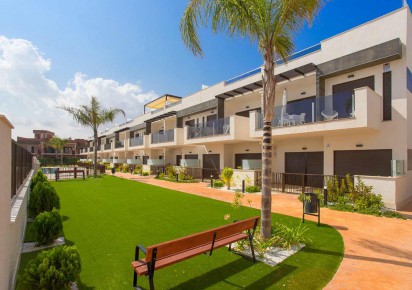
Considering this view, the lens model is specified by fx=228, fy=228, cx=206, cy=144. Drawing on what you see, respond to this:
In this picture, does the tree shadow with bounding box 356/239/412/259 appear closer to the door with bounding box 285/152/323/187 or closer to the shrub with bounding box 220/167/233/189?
the door with bounding box 285/152/323/187

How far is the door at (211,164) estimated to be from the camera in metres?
23.0

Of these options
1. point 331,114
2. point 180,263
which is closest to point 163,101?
point 331,114

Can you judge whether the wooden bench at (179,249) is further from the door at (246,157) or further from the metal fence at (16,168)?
the door at (246,157)

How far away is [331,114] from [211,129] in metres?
10.5

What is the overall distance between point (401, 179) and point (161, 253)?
12361mm

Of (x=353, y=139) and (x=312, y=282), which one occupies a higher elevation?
(x=353, y=139)

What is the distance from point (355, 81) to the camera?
1360 cm

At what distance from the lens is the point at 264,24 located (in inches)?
241

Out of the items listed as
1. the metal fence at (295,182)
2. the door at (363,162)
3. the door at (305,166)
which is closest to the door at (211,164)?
the metal fence at (295,182)

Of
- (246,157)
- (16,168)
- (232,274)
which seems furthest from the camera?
(246,157)

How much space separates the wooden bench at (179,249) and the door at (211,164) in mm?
17195

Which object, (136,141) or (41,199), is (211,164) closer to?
(136,141)

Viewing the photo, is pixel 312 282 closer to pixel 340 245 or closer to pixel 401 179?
pixel 340 245

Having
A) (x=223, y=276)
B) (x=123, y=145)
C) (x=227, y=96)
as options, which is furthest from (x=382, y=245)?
(x=123, y=145)
